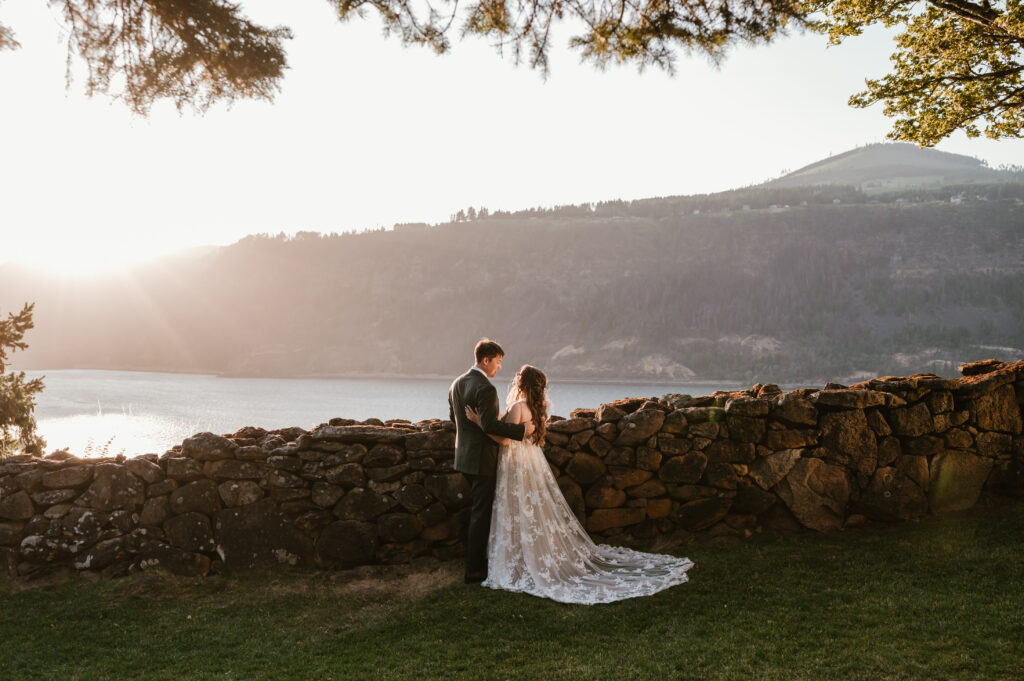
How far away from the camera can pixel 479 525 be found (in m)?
5.70

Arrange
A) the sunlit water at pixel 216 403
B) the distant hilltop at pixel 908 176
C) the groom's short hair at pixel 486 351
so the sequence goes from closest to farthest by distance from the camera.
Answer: the groom's short hair at pixel 486 351
the sunlit water at pixel 216 403
the distant hilltop at pixel 908 176

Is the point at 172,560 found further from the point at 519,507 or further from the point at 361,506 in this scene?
the point at 519,507

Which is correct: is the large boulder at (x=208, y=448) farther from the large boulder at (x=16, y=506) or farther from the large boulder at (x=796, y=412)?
the large boulder at (x=796, y=412)

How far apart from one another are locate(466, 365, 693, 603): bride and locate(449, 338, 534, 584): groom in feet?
0.24

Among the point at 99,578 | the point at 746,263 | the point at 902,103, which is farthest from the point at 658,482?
the point at 746,263

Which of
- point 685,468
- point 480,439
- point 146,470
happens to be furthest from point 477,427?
point 146,470

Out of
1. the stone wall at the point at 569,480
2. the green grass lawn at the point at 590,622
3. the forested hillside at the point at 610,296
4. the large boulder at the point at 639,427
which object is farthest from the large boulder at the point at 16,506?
the forested hillside at the point at 610,296

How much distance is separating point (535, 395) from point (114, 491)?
3969 mm

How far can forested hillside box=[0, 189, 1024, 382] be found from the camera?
9606 cm

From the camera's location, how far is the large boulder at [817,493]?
6312 millimetres

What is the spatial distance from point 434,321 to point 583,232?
37.1 meters

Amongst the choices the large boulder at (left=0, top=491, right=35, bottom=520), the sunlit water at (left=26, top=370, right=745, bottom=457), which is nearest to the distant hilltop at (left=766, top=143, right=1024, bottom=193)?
the sunlit water at (left=26, top=370, right=745, bottom=457)

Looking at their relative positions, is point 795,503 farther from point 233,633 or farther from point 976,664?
point 233,633

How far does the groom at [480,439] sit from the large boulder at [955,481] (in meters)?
4.09
